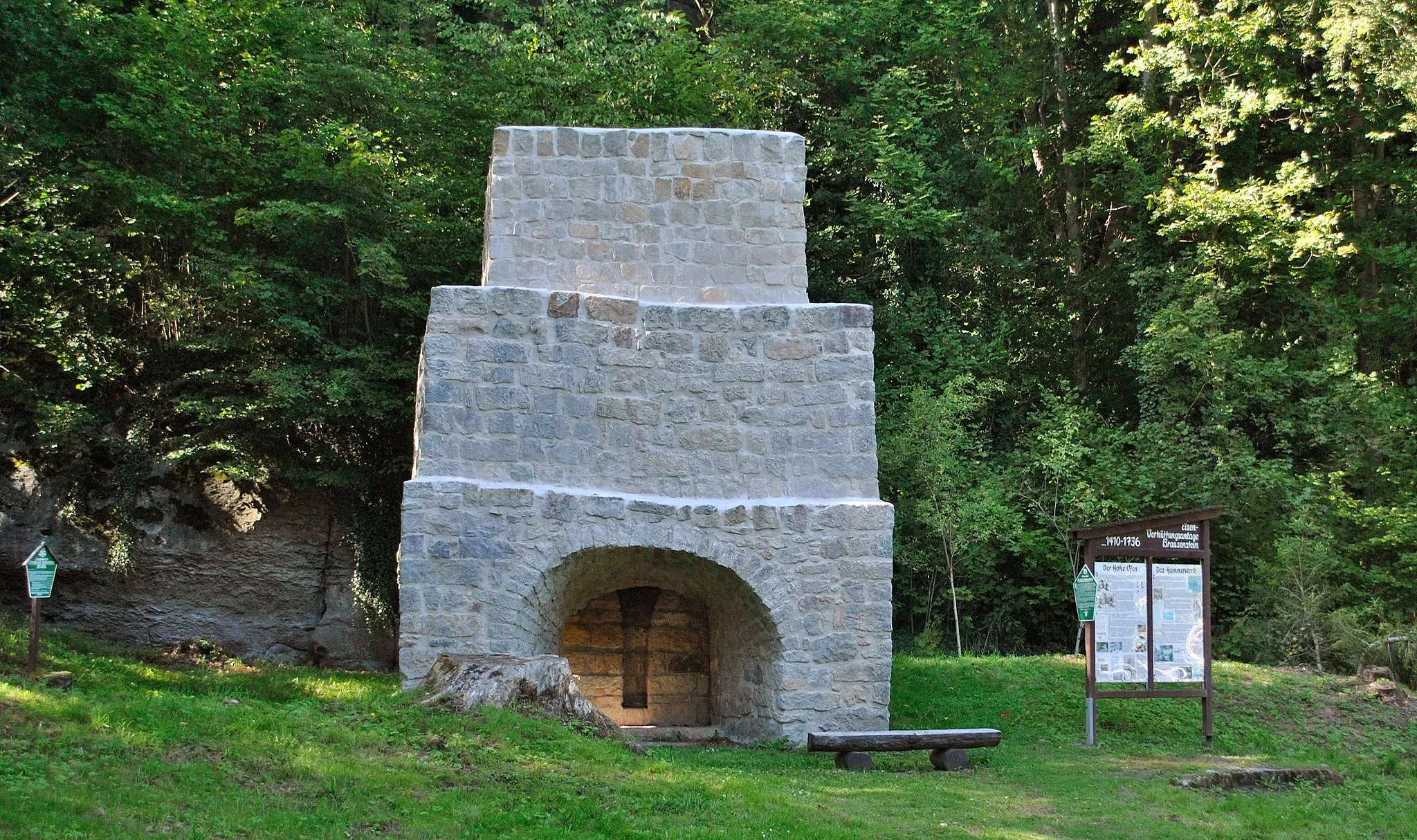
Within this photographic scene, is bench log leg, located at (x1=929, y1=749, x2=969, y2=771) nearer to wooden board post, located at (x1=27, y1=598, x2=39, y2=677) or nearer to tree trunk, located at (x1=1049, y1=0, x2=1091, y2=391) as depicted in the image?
wooden board post, located at (x1=27, y1=598, x2=39, y2=677)

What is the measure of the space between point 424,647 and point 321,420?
5593 millimetres

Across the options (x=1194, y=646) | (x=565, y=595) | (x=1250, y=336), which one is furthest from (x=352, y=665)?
(x=1250, y=336)

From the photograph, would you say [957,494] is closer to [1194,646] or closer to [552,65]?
[1194,646]

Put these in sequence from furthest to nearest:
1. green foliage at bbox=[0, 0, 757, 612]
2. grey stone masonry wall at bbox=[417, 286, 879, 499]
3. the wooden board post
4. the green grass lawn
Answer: green foliage at bbox=[0, 0, 757, 612]
grey stone masonry wall at bbox=[417, 286, 879, 499]
the wooden board post
the green grass lawn

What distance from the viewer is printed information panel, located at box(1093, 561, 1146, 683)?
355 inches

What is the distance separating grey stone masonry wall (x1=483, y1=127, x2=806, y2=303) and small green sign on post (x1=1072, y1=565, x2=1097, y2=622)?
3.14 metres

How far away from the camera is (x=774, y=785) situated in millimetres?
6918

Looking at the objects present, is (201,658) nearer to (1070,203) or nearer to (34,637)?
(34,637)

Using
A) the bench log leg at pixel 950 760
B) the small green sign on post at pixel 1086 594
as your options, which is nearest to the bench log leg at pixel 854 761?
the bench log leg at pixel 950 760

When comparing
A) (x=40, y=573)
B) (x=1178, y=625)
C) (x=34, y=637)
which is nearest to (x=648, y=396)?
(x=1178, y=625)

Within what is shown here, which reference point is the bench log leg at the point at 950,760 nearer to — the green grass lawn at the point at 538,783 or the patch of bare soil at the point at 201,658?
the green grass lawn at the point at 538,783

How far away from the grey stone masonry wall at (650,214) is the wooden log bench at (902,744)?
3.56 m

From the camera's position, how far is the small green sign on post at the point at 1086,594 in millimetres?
8812

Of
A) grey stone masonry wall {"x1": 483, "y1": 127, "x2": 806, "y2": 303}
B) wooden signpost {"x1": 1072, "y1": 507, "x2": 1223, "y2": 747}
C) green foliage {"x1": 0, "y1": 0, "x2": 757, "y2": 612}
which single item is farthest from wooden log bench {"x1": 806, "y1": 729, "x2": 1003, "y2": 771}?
green foliage {"x1": 0, "y1": 0, "x2": 757, "y2": 612}
